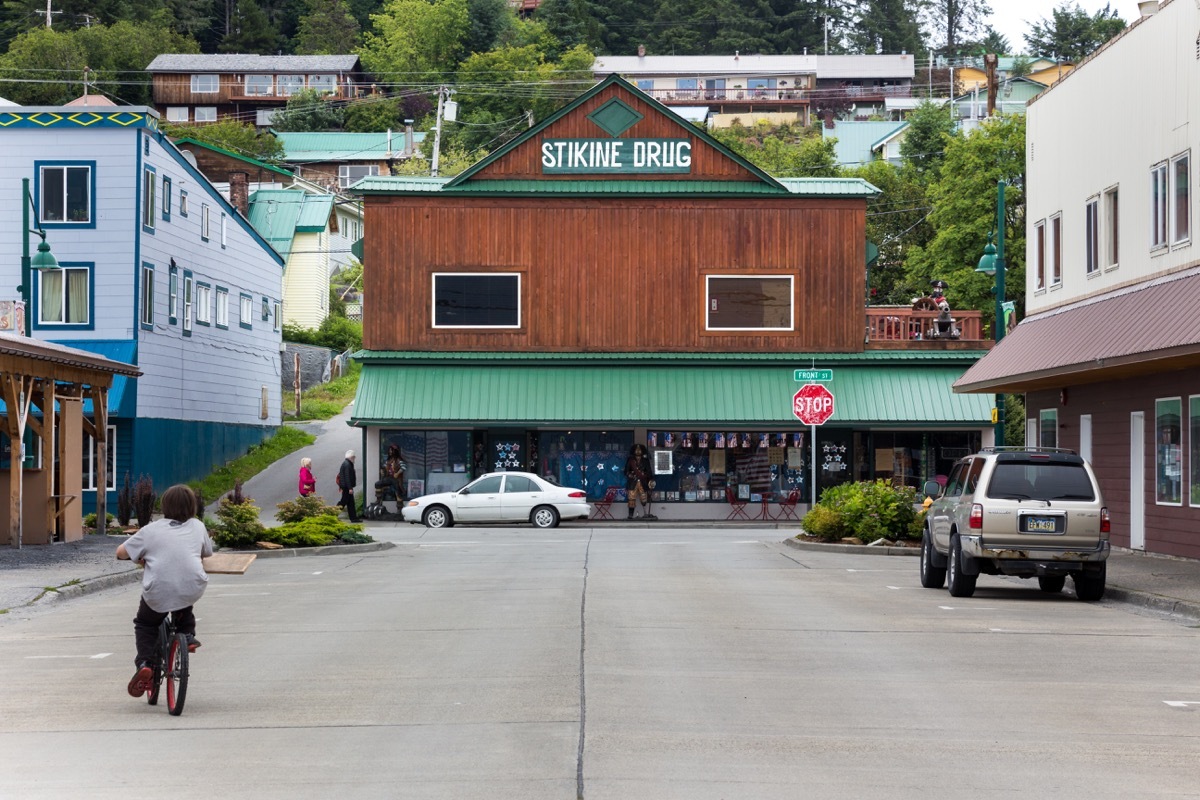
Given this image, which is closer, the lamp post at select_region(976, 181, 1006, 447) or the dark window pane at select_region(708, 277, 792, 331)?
the lamp post at select_region(976, 181, 1006, 447)

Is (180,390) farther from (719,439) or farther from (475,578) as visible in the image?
(475,578)

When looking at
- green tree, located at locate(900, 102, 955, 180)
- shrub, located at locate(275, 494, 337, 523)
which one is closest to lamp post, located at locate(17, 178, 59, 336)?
shrub, located at locate(275, 494, 337, 523)

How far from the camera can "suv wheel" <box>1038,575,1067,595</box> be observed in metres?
20.6

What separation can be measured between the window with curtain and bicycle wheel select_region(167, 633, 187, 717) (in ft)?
104

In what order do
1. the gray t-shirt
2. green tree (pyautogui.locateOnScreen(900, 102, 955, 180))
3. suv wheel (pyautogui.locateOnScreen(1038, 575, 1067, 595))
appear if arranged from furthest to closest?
green tree (pyautogui.locateOnScreen(900, 102, 955, 180)), suv wheel (pyautogui.locateOnScreen(1038, 575, 1067, 595)), the gray t-shirt

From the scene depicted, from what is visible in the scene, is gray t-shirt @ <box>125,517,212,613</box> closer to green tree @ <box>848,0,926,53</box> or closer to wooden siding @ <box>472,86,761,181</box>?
wooden siding @ <box>472,86,761,181</box>

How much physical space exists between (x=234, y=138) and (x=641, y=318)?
54.3m

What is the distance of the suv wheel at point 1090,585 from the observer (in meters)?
19.1

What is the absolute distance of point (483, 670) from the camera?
41.0 feet

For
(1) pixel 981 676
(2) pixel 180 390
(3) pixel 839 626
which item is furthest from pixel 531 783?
(2) pixel 180 390

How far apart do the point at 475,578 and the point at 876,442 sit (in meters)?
22.3

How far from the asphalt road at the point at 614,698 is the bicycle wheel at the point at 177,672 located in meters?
0.19

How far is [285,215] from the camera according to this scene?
69438mm

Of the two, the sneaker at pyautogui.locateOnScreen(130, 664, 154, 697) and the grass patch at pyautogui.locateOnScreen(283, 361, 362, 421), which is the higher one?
the grass patch at pyautogui.locateOnScreen(283, 361, 362, 421)
